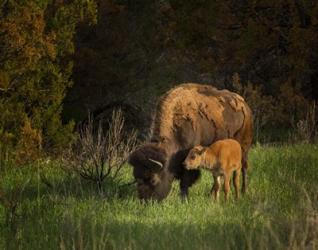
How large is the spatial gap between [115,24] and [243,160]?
14.4m

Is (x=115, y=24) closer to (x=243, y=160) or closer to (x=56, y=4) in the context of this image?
(x=56, y=4)

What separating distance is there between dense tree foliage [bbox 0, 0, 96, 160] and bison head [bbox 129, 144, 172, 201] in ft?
16.9

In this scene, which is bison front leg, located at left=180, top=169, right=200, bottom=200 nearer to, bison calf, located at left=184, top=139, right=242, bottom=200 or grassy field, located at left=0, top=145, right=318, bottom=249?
grassy field, located at left=0, top=145, right=318, bottom=249

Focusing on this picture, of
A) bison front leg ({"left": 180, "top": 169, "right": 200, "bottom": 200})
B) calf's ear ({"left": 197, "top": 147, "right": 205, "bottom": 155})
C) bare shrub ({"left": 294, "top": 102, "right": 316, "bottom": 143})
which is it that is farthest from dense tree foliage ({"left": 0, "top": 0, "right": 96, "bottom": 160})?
calf's ear ({"left": 197, "top": 147, "right": 205, "bottom": 155})

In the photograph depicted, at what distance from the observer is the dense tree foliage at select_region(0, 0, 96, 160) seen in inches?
623

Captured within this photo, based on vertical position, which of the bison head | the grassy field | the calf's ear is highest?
the calf's ear

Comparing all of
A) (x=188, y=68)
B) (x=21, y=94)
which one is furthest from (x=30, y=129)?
(x=188, y=68)

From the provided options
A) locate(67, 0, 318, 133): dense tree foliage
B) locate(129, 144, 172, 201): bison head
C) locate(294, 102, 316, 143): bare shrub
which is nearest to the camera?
locate(129, 144, 172, 201): bison head

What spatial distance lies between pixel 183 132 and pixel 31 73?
6326 millimetres

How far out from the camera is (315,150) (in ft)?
51.0

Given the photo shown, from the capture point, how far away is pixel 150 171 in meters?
10.7

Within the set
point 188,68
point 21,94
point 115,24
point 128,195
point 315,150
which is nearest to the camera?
point 128,195

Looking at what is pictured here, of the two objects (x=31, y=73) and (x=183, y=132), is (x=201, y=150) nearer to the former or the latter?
(x=183, y=132)

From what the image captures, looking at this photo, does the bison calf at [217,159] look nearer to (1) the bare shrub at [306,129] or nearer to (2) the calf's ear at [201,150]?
(2) the calf's ear at [201,150]
